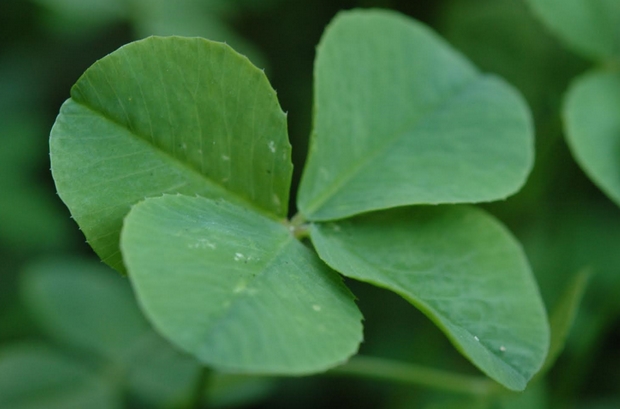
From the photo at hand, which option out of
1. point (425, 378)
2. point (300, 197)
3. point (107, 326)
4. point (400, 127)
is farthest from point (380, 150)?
point (107, 326)

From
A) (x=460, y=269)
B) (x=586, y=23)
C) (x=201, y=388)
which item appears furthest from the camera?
(x=586, y=23)

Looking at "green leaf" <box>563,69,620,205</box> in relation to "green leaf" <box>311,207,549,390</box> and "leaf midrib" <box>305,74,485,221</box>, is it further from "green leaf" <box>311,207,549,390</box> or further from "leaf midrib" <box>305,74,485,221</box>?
"green leaf" <box>311,207,549,390</box>

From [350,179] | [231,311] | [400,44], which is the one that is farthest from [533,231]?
[231,311]

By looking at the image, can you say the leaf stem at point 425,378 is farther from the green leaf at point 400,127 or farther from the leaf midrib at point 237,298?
the leaf midrib at point 237,298

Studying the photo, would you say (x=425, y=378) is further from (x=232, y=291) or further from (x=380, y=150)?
(x=232, y=291)

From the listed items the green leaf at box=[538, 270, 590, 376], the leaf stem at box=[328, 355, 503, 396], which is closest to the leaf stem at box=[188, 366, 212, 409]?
the leaf stem at box=[328, 355, 503, 396]

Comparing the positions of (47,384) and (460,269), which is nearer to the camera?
(460,269)

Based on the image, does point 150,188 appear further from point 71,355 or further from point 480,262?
point 71,355
